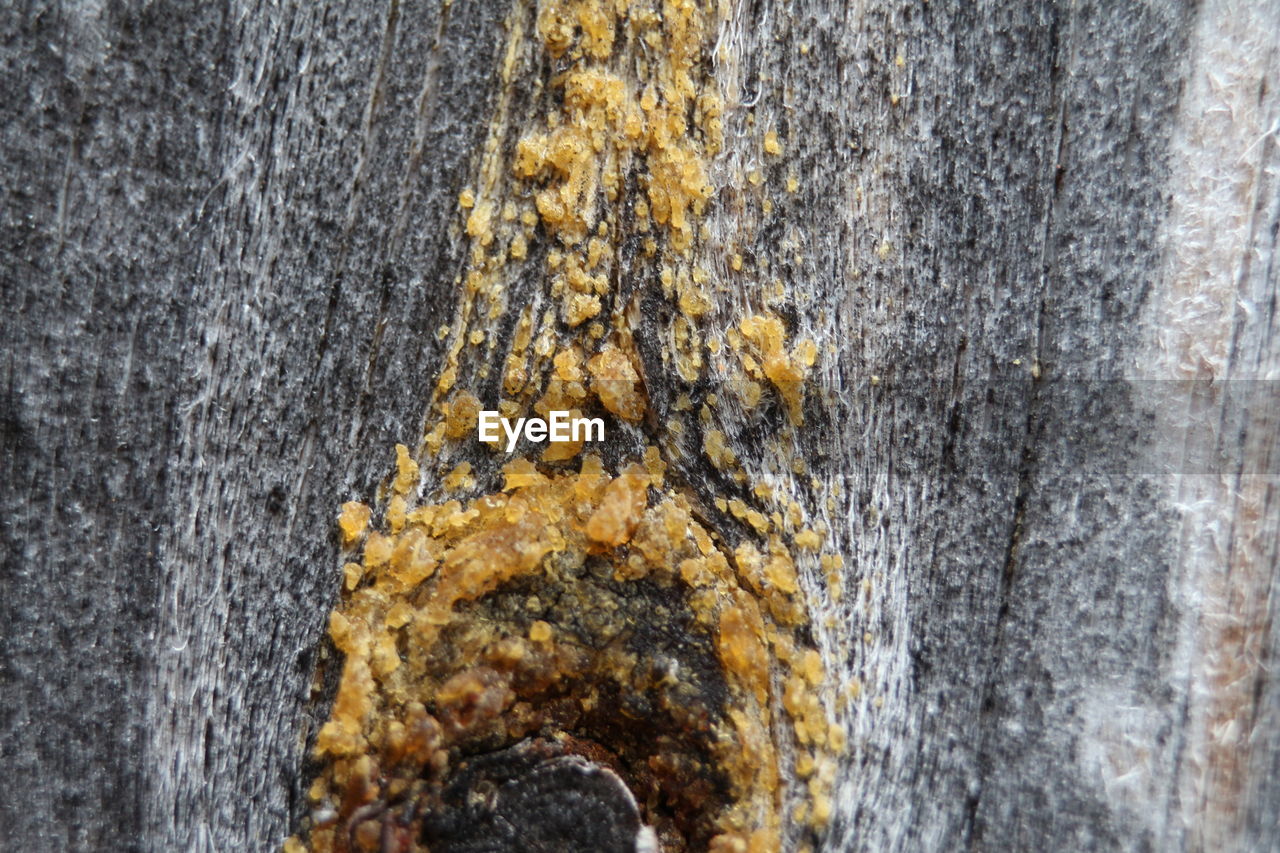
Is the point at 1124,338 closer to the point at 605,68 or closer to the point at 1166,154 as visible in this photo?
the point at 1166,154

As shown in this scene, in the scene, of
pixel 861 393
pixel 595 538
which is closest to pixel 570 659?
pixel 595 538

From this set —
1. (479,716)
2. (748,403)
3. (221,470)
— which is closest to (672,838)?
(479,716)

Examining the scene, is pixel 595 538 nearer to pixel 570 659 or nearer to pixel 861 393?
pixel 570 659

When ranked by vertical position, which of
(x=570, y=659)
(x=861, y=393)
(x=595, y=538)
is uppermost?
(x=861, y=393)
